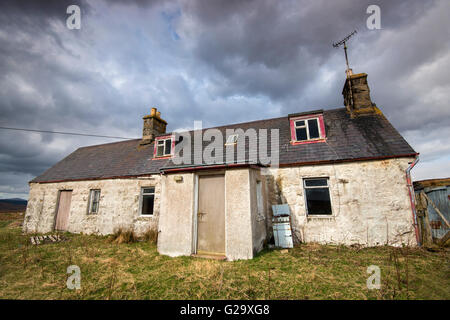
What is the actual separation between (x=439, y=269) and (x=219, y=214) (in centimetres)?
630

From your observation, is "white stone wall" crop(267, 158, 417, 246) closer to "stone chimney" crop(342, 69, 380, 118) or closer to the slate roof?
the slate roof

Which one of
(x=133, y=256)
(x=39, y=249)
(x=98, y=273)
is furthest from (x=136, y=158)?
(x=98, y=273)

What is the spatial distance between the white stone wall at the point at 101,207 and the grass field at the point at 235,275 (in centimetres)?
353

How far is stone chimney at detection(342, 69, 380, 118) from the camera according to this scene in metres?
10.3

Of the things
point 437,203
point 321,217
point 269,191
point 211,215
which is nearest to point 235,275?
point 211,215

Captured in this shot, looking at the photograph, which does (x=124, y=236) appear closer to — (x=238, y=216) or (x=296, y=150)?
(x=238, y=216)

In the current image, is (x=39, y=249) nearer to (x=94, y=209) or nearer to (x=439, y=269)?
(x=94, y=209)

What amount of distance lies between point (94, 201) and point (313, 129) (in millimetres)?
14235

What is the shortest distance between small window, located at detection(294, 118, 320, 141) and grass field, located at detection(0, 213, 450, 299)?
5.34 metres

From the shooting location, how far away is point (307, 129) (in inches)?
389

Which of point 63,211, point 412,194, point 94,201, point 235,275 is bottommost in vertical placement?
point 235,275

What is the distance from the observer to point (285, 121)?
40.1 feet

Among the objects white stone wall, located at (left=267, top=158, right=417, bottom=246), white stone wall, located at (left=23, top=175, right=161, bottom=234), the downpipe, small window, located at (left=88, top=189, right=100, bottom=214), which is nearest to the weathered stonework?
white stone wall, located at (left=267, top=158, right=417, bottom=246)
